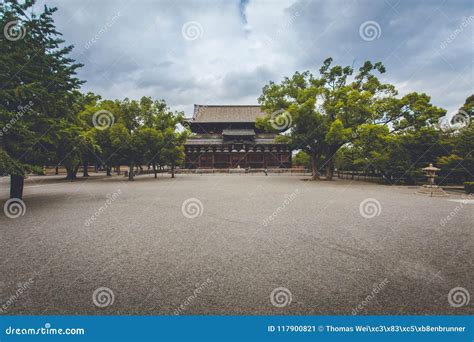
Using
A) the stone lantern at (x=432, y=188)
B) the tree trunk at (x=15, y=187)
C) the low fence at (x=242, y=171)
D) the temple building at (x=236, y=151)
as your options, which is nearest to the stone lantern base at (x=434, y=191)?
the stone lantern at (x=432, y=188)

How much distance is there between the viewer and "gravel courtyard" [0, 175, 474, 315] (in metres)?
2.87

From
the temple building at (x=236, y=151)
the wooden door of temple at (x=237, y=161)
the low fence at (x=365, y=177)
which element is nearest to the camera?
the low fence at (x=365, y=177)

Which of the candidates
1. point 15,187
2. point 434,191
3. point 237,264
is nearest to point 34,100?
point 15,187

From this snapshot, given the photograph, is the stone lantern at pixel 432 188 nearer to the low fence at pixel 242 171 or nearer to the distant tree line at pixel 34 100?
the distant tree line at pixel 34 100

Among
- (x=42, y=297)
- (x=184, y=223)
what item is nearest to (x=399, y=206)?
(x=184, y=223)

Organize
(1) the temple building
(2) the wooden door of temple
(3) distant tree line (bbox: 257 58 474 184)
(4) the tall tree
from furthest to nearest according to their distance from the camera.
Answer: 1. (2) the wooden door of temple
2. (1) the temple building
3. (3) distant tree line (bbox: 257 58 474 184)
4. (4) the tall tree

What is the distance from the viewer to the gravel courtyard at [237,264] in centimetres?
287

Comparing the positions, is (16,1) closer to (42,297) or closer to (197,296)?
(42,297)

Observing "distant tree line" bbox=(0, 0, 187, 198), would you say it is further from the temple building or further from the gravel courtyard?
the temple building

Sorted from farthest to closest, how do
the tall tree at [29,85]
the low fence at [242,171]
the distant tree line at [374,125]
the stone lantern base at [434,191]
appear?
the low fence at [242,171]
the distant tree line at [374,125]
the stone lantern base at [434,191]
the tall tree at [29,85]

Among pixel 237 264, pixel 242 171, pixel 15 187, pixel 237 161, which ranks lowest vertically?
pixel 237 264

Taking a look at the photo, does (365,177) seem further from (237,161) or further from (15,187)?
(15,187)

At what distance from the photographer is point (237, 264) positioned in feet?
12.8

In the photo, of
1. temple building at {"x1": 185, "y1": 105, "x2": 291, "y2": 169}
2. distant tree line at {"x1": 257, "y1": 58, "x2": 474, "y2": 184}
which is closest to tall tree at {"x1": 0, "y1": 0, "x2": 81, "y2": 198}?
distant tree line at {"x1": 257, "y1": 58, "x2": 474, "y2": 184}
